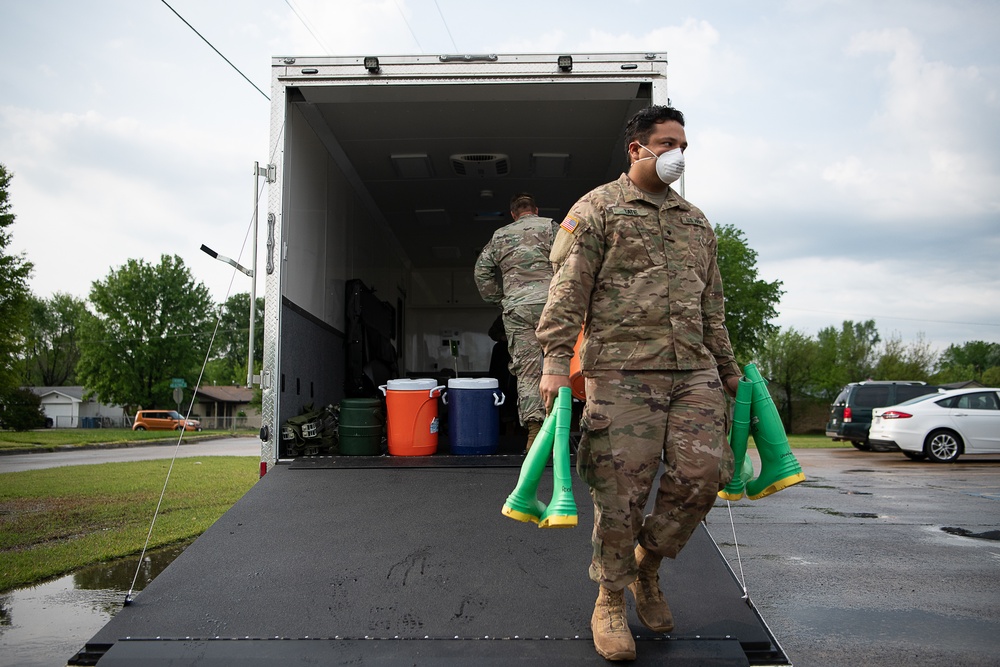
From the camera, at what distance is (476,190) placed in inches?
318

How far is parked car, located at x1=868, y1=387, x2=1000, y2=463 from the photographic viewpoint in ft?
45.3

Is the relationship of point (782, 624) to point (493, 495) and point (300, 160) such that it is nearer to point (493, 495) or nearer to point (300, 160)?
point (493, 495)

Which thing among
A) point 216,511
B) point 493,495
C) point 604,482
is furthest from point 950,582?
point 216,511

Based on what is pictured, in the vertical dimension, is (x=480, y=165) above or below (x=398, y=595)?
above

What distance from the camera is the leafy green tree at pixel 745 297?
1487 inches

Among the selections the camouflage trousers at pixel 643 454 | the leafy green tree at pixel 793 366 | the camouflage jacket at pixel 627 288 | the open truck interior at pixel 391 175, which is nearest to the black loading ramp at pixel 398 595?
the camouflage trousers at pixel 643 454

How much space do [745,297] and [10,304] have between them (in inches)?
1221

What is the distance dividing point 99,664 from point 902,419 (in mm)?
14559

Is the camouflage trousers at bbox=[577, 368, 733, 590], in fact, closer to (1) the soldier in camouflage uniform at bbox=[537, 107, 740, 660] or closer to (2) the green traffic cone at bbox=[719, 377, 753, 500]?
(1) the soldier in camouflage uniform at bbox=[537, 107, 740, 660]

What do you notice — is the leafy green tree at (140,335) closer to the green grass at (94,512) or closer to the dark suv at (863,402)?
the green grass at (94,512)

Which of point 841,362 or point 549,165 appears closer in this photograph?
point 549,165

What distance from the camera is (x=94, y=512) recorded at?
8000 millimetres

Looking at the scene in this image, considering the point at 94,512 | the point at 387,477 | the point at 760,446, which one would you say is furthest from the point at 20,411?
the point at 760,446

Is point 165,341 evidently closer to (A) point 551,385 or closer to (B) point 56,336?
(B) point 56,336
